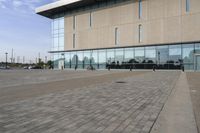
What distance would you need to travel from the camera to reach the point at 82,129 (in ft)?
14.2

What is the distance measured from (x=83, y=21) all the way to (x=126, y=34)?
14161mm

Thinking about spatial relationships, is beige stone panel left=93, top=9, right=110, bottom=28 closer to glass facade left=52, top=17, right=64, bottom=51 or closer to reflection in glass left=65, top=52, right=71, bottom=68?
glass facade left=52, top=17, right=64, bottom=51

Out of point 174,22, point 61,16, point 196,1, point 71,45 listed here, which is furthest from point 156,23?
point 61,16

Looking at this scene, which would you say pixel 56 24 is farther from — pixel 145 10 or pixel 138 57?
pixel 138 57

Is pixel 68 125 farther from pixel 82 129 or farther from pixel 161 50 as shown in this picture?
pixel 161 50

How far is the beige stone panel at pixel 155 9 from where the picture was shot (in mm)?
40388

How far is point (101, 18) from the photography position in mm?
49250

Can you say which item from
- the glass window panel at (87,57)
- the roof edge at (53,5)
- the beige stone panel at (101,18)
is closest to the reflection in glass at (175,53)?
the beige stone panel at (101,18)

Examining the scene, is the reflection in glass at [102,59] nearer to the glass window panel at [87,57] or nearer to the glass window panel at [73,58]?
the glass window panel at [87,57]

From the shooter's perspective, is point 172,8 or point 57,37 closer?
point 172,8

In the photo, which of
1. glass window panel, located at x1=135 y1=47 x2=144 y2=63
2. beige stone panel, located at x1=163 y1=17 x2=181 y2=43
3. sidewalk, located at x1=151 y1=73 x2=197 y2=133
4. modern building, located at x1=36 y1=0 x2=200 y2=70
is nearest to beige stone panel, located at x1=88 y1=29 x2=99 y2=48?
modern building, located at x1=36 y1=0 x2=200 y2=70

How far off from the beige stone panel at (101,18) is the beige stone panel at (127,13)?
13.3ft

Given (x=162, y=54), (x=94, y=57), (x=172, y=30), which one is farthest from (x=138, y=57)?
(x=94, y=57)

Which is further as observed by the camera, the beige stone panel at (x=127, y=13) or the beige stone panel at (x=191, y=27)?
the beige stone panel at (x=127, y=13)
